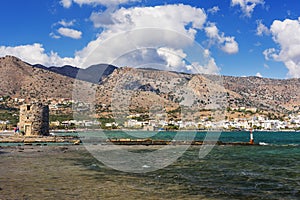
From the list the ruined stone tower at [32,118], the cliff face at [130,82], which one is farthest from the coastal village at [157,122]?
the ruined stone tower at [32,118]

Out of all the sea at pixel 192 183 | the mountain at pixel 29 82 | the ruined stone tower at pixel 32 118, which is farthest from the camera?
the mountain at pixel 29 82

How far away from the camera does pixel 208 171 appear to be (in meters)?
18.7

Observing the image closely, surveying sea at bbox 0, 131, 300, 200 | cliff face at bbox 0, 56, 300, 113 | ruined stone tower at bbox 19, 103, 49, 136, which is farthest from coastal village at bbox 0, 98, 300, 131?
sea at bbox 0, 131, 300, 200

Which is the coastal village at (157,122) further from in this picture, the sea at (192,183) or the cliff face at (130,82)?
the sea at (192,183)

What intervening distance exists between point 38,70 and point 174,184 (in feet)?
493

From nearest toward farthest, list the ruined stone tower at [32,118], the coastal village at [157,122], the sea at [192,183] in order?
the sea at [192,183] → the ruined stone tower at [32,118] → the coastal village at [157,122]

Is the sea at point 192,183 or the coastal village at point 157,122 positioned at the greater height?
the coastal village at point 157,122

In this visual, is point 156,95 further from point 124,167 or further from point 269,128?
point 124,167

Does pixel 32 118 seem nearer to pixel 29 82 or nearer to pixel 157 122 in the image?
pixel 157 122

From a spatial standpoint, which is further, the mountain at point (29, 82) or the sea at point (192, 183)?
the mountain at point (29, 82)

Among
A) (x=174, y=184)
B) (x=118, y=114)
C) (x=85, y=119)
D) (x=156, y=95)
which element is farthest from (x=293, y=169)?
(x=85, y=119)

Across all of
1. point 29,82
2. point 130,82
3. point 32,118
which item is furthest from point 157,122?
point 32,118

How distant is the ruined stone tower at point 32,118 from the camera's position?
44.5 metres

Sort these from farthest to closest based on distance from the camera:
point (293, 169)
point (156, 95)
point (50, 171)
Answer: point (156, 95) < point (293, 169) < point (50, 171)
